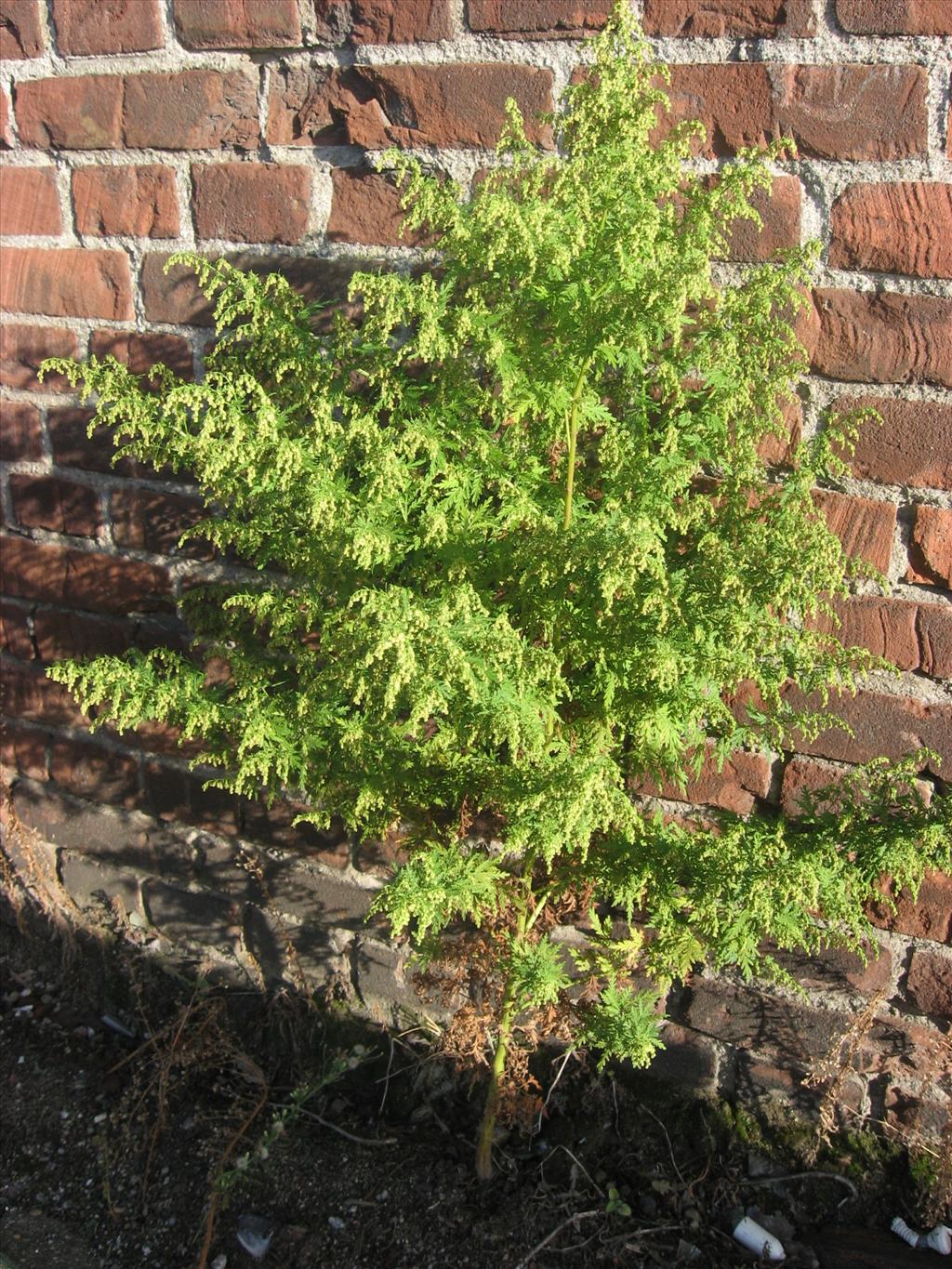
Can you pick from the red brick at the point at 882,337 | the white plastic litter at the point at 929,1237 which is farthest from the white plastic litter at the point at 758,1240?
the red brick at the point at 882,337

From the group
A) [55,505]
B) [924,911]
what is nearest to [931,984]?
[924,911]

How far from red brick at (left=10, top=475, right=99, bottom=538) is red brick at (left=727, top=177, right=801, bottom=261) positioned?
119cm

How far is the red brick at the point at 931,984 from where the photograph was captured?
1591 mm

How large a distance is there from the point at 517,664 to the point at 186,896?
1276mm

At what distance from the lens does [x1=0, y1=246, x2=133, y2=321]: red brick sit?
5.84 ft

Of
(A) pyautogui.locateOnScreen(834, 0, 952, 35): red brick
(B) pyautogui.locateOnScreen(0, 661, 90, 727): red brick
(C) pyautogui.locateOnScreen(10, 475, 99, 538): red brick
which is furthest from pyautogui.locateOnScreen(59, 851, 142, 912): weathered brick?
(A) pyautogui.locateOnScreen(834, 0, 952, 35): red brick

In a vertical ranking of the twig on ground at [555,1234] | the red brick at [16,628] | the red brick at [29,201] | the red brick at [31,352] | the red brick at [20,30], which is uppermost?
the red brick at [20,30]

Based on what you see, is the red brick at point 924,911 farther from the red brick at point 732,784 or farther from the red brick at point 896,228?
the red brick at point 896,228

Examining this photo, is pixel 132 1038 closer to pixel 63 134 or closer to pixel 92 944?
pixel 92 944

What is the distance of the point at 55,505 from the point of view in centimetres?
196

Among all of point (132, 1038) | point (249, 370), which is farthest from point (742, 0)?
point (132, 1038)

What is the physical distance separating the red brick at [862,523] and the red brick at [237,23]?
1.03 metres

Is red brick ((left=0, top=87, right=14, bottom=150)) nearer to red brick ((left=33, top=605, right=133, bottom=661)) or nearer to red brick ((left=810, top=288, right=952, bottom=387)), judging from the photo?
red brick ((left=33, top=605, right=133, bottom=661))

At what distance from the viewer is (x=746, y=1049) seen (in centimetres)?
175
